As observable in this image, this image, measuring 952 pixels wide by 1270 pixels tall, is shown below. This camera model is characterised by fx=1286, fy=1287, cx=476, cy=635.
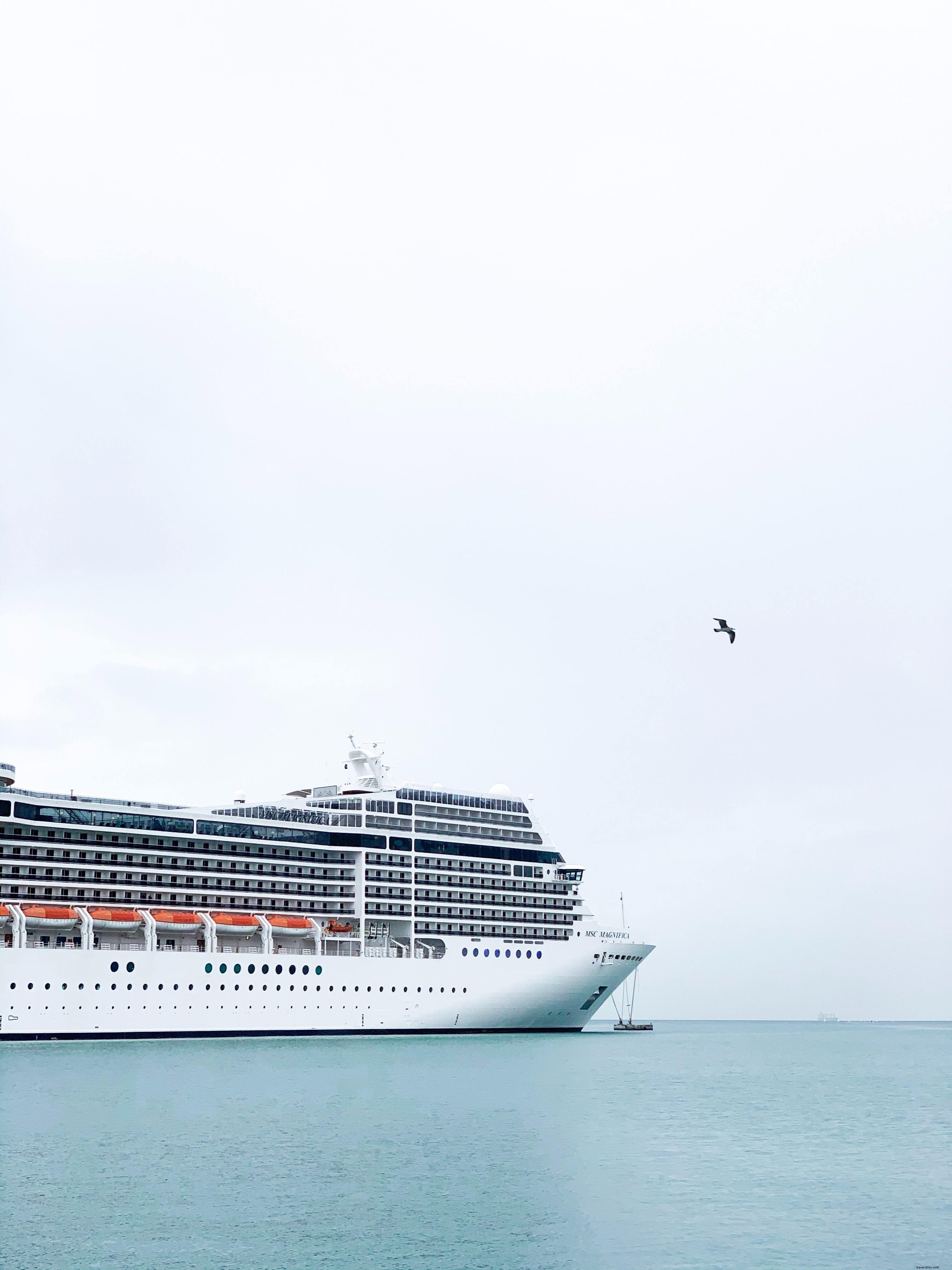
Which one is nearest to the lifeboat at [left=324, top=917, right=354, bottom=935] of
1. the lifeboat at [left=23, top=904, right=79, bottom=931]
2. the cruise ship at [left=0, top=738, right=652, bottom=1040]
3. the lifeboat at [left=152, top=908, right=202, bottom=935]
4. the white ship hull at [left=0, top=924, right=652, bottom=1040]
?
the cruise ship at [left=0, top=738, right=652, bottom=1040]

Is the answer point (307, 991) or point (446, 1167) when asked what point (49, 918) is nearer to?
point (307, 991)

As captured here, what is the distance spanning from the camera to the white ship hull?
209ft

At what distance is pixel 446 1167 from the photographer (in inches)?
1270

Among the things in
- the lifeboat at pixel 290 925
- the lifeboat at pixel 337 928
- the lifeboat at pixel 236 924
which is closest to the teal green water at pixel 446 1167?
the lifeboat at pixel 236 924

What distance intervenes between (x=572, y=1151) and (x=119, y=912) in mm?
38922

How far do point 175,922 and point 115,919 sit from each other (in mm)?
3391

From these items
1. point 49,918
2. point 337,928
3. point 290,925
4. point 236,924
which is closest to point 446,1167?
point 49,918

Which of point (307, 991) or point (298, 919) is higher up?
point (298, 919)

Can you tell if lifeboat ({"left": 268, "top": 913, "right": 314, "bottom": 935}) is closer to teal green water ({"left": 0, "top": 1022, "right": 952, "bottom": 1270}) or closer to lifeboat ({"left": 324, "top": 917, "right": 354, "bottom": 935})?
lifeboat ({"left": 324, "top": 917, "right": 354, "bottom": 935})

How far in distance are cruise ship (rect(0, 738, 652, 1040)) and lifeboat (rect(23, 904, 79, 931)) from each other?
0.37 ft

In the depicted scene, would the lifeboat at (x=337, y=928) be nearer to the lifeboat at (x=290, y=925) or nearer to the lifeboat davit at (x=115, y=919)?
the lifeboat at (x=290, y=925)

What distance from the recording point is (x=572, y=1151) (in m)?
35.8

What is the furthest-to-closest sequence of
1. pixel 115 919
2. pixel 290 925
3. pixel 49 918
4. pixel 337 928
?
pixel 337 928
pixel 290 925
pixel 115 919
pixel 49 918

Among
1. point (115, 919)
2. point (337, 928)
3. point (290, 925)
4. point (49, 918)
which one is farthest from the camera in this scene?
point (337, 928)
